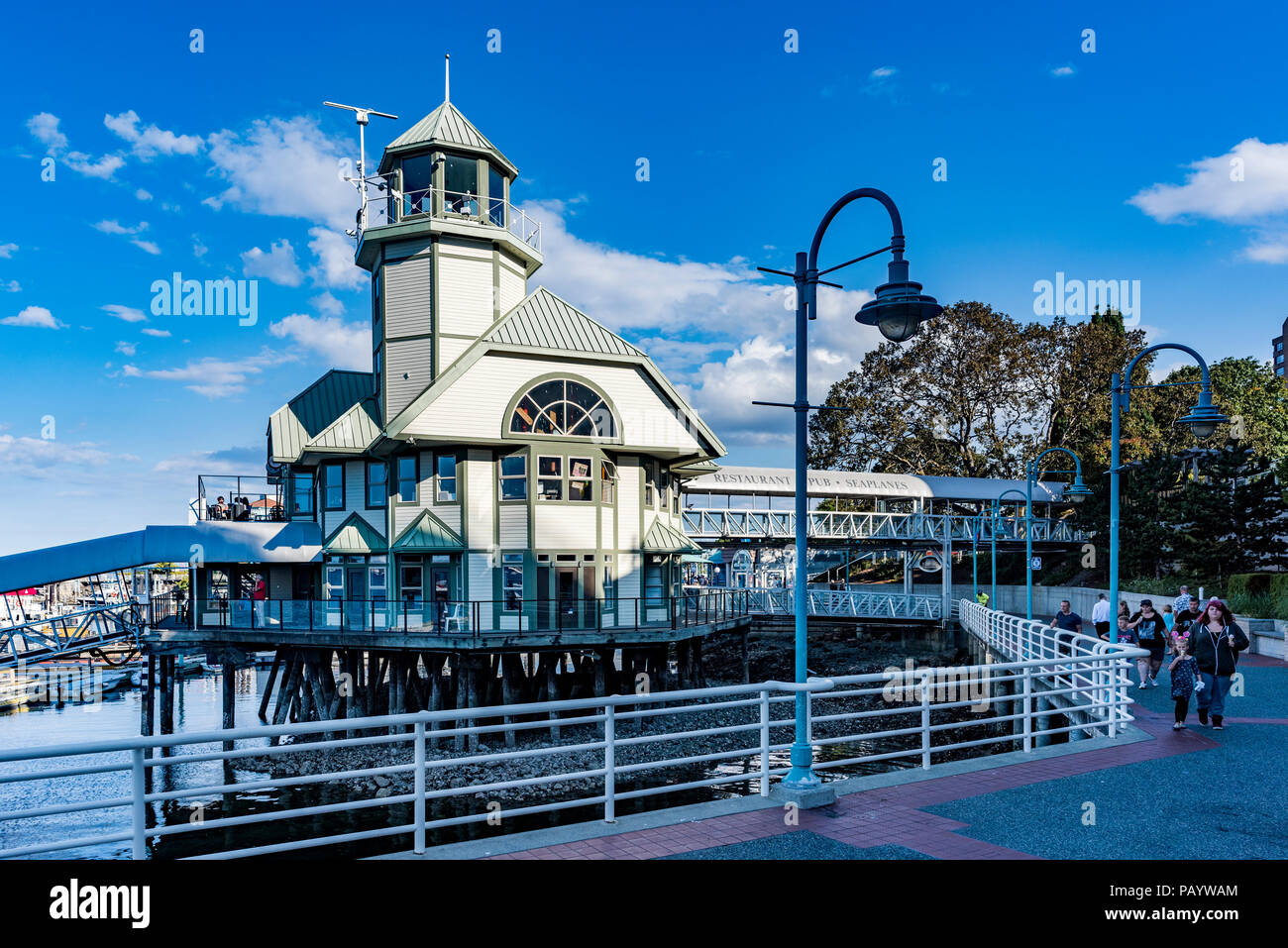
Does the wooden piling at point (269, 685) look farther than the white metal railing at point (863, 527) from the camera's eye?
No

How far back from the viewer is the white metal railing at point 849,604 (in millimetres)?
42844

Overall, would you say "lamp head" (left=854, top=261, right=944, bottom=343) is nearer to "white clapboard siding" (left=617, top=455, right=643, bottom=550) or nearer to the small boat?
"white clapboard siding" (left=617, top=455, right=643, bottom=550)

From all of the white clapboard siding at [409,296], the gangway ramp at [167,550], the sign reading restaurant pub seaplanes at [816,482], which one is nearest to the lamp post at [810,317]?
the white clapboard siding at [409,296]

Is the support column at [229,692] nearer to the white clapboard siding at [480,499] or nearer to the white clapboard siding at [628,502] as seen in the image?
the white clapboard siding at [480,499]

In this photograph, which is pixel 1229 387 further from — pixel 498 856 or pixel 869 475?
pixel 498 856

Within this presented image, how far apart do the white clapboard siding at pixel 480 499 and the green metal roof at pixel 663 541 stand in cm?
473

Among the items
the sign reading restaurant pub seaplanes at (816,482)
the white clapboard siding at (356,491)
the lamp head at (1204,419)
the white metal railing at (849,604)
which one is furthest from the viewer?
the sign reading restaurant pub seaplanes at (816,482)

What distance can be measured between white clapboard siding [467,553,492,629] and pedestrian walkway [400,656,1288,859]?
57.4ft

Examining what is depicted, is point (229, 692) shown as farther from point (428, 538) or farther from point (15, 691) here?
point (15, 691)

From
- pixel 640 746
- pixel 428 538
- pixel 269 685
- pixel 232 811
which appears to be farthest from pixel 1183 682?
pixel 269 685

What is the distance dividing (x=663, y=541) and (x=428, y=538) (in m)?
7.07
